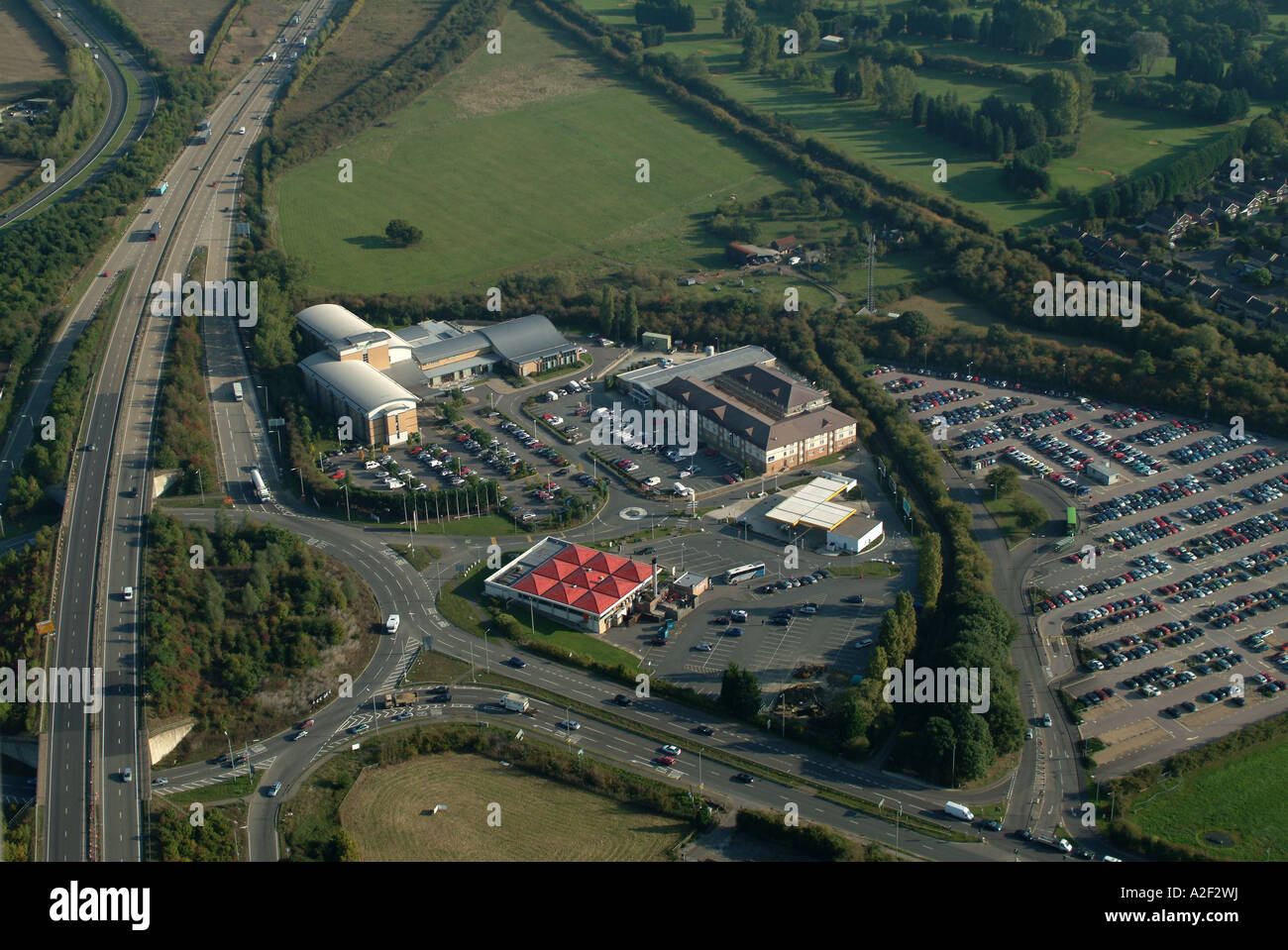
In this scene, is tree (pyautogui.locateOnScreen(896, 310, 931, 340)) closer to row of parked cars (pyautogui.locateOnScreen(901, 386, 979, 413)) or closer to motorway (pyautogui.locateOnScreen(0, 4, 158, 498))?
row of parked cars (pyautogui.locateOnScreen(901, 386, 979, 413))

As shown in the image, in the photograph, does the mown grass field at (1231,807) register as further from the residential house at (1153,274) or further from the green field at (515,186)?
the green field at (515,186)

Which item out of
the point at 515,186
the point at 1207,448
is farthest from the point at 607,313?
the point at 1207,448

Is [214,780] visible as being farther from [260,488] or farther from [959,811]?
[959,811]

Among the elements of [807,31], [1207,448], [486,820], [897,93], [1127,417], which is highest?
[807,31]

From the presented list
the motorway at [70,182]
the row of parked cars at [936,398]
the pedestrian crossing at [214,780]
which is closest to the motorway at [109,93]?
the motorway at [70,182]

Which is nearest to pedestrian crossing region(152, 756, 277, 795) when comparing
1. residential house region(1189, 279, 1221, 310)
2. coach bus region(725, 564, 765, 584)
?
coach bus region(725, 564, 765, 584)
